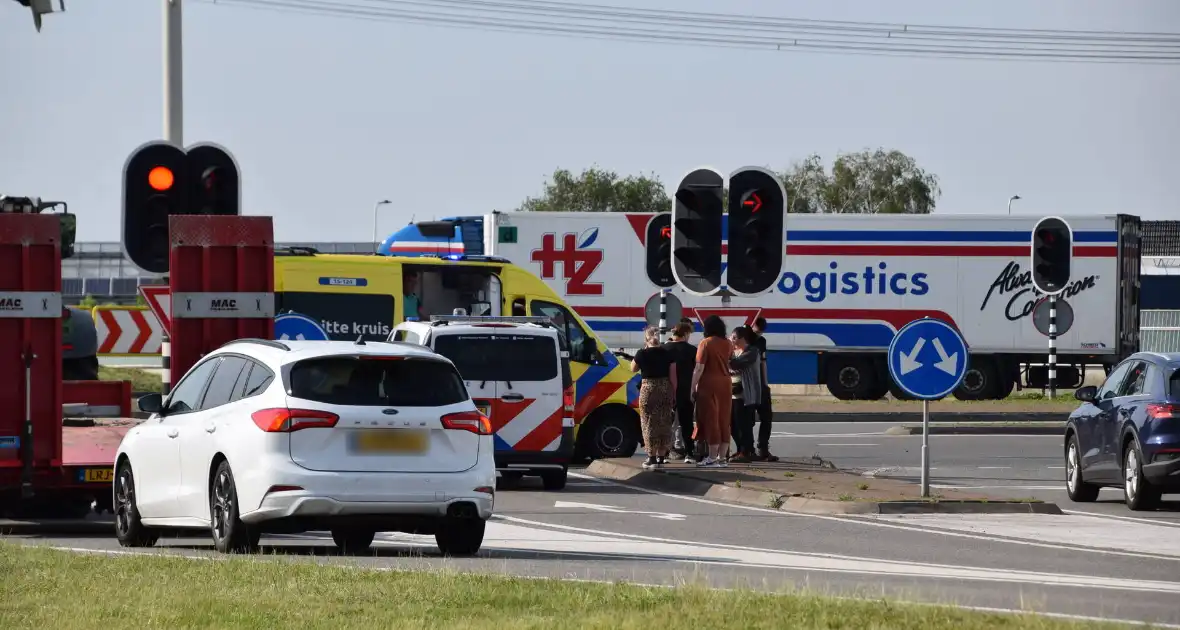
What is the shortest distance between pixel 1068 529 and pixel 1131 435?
2.42 m

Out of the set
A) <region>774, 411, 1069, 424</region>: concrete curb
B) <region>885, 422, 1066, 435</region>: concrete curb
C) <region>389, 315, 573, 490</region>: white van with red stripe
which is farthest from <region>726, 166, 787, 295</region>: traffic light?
<region>774, 411, 1069, 424</region>: concrete curb

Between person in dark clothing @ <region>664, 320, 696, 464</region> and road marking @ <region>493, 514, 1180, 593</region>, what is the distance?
607 centimetres

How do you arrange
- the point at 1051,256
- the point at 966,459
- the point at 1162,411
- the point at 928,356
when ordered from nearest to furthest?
the point at 1162,411 < the point at 928,356 < the point at 966,459 < the point at 1051,256

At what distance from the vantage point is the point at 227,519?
1298 cm

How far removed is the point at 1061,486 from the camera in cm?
2198

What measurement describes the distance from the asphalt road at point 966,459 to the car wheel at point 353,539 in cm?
715

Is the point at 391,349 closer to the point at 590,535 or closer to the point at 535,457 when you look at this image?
the point at 590,535

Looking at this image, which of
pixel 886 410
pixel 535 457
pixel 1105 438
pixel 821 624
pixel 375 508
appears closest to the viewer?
pixel 821 624

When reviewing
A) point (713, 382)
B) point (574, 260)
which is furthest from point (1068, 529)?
point (574, 260)

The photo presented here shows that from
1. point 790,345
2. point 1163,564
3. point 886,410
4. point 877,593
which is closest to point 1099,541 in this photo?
point 1163,564

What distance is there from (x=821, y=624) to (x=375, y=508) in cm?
457

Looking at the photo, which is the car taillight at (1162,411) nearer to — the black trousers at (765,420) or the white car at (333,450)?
the black trousers at (765,420)

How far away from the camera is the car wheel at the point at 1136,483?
59.6 ft

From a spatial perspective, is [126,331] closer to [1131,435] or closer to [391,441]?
[1131,435]
